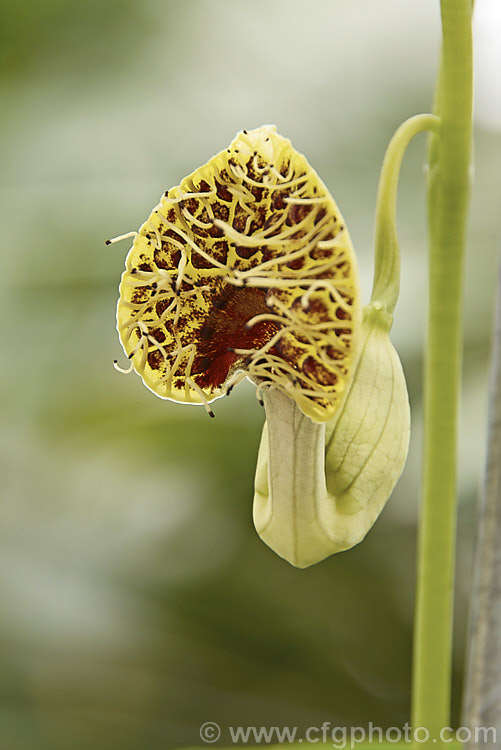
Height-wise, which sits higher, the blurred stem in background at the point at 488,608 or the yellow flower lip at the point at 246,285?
the yellow flower lip at the point at 246,285

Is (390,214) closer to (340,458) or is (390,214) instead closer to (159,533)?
(340,458)

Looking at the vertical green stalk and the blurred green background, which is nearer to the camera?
the vertical green stalk

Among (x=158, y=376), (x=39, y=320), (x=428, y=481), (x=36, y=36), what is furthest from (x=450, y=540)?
(x=36, y=36)
